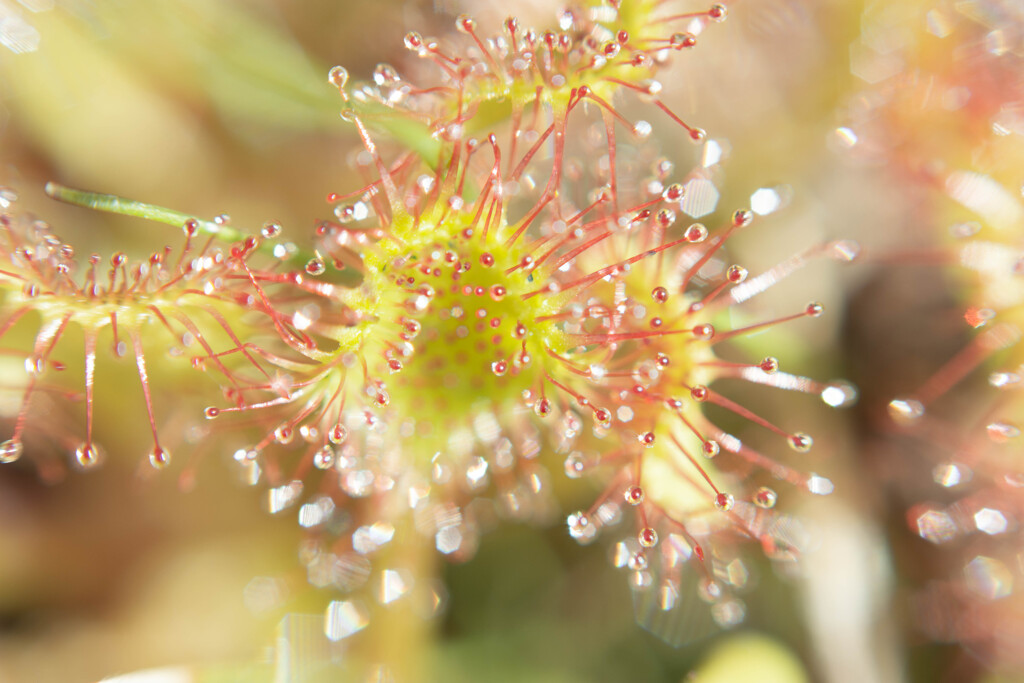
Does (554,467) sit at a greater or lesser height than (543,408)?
lesser

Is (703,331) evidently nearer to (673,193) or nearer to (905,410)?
(673,193)

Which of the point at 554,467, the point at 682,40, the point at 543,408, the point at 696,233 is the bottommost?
the point at 554,467

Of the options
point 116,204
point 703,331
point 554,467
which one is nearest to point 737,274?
point 703,331

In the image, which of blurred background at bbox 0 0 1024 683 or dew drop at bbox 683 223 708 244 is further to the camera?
blurred background at bbox 0 0 1024 683

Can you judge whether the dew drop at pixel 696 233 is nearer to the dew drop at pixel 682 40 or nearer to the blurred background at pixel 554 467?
Result: the dew drop at pixel 682 40

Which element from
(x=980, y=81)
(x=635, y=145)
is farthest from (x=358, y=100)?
(x=980, y=81)

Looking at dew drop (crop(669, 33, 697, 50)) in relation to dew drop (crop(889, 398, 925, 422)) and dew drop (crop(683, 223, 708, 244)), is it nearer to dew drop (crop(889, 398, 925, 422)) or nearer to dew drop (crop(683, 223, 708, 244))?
dew drop (crop(683, 223, 708, 244))

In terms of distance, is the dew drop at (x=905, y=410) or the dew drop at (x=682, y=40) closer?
the dew drop at (x=682, y=40)

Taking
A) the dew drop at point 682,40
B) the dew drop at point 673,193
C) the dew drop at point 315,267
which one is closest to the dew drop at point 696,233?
the dew drop at point 673,193

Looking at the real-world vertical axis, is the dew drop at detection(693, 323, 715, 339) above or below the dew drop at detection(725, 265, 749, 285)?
below

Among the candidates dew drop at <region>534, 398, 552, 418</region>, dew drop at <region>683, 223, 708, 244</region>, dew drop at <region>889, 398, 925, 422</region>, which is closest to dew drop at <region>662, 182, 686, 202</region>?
dew drop at <region>683, 223, 708, 244</region>
